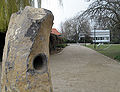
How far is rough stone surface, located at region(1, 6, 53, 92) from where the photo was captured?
97.3 inches

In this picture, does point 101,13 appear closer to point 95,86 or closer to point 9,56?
point 95,86

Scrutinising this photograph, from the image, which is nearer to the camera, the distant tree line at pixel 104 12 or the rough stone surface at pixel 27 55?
the rough stone surface at pixel 27 55

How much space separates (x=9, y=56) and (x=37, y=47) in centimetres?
49

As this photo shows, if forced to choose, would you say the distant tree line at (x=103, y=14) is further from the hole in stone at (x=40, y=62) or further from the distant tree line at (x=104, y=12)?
the hole in stone at (x=40, y=62)

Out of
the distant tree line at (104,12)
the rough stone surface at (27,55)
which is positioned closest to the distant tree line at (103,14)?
the distant tree line at (104,12)

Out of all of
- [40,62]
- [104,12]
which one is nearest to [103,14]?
[104,12]

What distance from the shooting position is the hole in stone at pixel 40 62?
2704 millimetres

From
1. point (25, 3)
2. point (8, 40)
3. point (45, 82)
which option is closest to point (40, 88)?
point (45, 82)

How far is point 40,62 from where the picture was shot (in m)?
2.78

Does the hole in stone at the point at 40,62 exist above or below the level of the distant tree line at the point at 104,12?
below

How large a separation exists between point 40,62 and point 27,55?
1.22 ft

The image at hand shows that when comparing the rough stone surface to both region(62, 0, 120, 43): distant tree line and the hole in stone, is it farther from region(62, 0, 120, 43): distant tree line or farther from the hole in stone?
region(62, 0, 120, 43): distant tree line

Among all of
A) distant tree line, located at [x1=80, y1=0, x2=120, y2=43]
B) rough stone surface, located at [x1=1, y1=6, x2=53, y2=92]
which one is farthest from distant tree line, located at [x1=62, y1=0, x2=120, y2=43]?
rough stone surface, located at [x1=1, y1=6, x2=53, y2=92]

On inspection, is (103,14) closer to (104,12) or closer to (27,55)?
(104,12)
